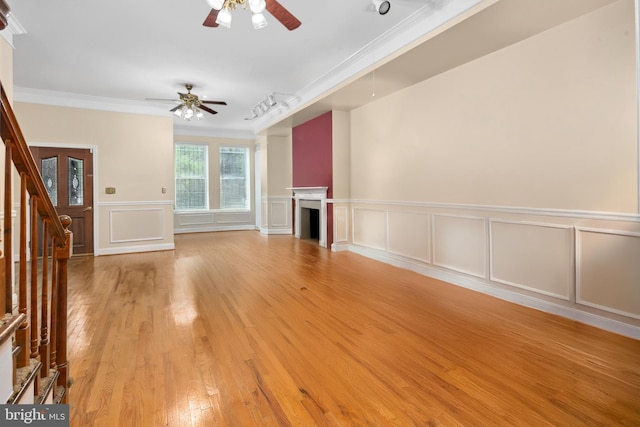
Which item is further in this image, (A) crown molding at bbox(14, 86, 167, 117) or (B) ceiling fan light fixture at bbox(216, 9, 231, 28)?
(A) crown molding at bbox(14, 86, 167, 117)

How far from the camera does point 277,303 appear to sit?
11.5 ft

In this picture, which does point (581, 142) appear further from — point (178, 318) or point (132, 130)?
point (132, 130)

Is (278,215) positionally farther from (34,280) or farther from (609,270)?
(34,280)

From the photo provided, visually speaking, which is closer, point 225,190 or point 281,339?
point 281,339

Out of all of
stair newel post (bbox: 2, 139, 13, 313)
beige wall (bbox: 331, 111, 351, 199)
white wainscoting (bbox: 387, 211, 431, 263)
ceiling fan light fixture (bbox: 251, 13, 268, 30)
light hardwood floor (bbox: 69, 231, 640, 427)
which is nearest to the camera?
stair newel post (bbox: 2, 139, 13, 313)

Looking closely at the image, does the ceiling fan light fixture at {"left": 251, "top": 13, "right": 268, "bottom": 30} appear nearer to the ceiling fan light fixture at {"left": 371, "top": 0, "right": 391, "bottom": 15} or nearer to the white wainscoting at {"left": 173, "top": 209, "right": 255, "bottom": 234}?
the ceiling fan light fixture at {"left": 371, "top": 0, "right": 391, "bottom": 15}

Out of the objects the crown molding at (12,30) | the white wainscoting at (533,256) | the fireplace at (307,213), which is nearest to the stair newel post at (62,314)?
the crown molding at (12,30)

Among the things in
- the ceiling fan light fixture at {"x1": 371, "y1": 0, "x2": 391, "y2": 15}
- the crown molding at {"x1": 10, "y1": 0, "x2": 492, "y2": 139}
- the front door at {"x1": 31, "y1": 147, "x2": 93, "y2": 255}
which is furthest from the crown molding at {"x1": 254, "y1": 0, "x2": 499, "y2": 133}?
the front door at {"x1": 31, "y1": 147, "x2": 93, "y2": 255}

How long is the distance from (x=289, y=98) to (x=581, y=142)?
4.85 metres

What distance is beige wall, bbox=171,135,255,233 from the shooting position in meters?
9.22

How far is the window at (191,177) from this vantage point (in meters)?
9.21

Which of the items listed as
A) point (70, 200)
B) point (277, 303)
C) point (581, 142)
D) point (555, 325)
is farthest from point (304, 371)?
point (70, 200)

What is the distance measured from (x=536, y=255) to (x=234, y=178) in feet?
26.7

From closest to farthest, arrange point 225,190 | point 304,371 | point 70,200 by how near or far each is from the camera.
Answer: point 304,371, point 70,200, point 225,190
